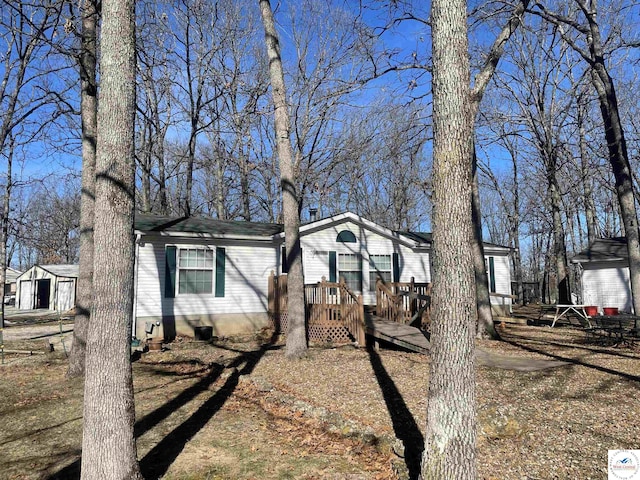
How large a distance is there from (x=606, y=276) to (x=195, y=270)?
18617 millimetres

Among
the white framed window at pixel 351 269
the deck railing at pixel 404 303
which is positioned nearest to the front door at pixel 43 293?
the white framed window at pixel 351 269

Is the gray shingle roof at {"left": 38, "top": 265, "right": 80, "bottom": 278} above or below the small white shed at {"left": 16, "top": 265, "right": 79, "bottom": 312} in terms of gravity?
above

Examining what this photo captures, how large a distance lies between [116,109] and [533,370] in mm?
7582

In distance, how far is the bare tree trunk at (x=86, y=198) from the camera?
26.5 feet

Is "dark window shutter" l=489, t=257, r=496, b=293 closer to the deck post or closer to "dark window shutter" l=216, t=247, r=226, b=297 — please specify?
the deck post

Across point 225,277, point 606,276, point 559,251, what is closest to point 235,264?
point 225,277

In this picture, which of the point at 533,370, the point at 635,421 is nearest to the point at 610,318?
the point at 533,370

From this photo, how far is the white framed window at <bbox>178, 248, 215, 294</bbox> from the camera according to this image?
41.8 ft

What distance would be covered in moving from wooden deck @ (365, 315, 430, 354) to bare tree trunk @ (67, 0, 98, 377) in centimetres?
620

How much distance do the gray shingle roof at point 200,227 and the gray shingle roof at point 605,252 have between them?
1493cm

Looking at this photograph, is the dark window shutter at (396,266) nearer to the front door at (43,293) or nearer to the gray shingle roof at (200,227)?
the gray shingle roof at (200,227)

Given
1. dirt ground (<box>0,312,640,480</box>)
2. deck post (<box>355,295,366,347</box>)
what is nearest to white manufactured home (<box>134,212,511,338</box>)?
dirt ground (<box>0,312,640,480</box>)

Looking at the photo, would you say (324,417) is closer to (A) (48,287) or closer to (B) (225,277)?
(B) (225,277)

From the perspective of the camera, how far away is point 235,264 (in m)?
13.6
